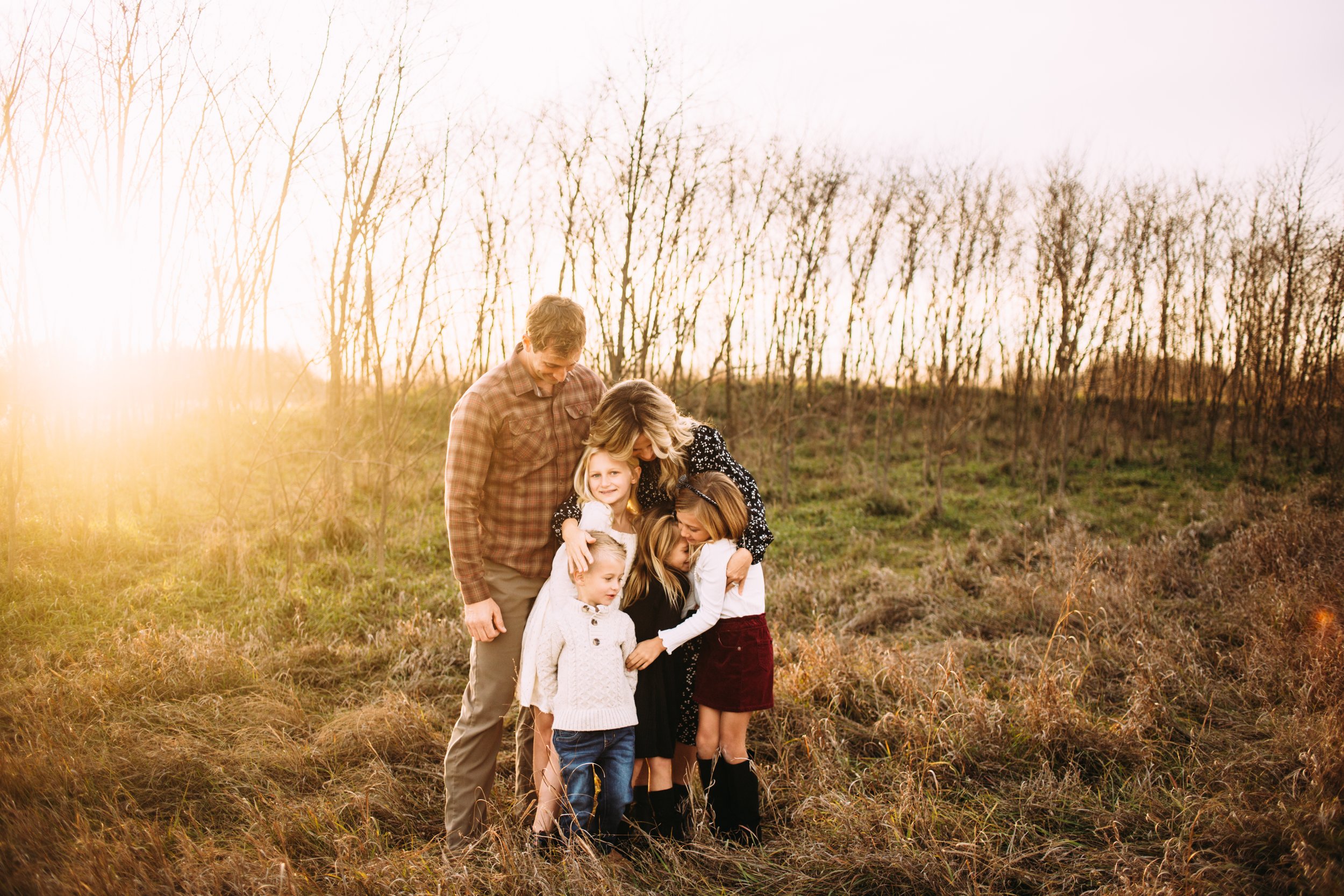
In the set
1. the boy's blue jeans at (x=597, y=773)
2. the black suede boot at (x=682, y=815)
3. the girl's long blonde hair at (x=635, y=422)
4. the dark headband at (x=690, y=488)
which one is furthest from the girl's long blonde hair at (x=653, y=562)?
the black suede boot at (x=682, y=815)

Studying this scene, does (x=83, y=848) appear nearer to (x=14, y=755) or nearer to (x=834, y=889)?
(x=14, y=755)

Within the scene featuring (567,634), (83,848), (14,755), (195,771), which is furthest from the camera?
(195,771)

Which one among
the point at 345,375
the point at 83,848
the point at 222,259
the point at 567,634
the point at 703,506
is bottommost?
the point at 83,848

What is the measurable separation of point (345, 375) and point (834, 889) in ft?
20.2

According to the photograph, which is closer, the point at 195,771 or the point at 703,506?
the point at 703,506

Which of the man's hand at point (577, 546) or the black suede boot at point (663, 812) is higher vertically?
Result: the man's hand at point (577, 546)

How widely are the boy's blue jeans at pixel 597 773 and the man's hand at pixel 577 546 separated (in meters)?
0.59

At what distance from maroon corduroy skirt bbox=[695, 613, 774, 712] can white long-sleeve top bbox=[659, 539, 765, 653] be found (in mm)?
49

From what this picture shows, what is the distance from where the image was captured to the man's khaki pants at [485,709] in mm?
2709

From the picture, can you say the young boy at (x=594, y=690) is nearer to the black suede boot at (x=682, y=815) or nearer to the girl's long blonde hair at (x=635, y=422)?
the black suede boot at (x=682, y=815)

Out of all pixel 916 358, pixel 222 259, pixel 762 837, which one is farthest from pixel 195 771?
pixel 916 358

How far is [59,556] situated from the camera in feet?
19.4

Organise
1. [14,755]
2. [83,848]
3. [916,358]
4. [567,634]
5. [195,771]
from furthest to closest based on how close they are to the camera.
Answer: [916,358] → [195,771] → [14,755] → [567,634] → [83,848]

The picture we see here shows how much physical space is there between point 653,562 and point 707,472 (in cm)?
42
